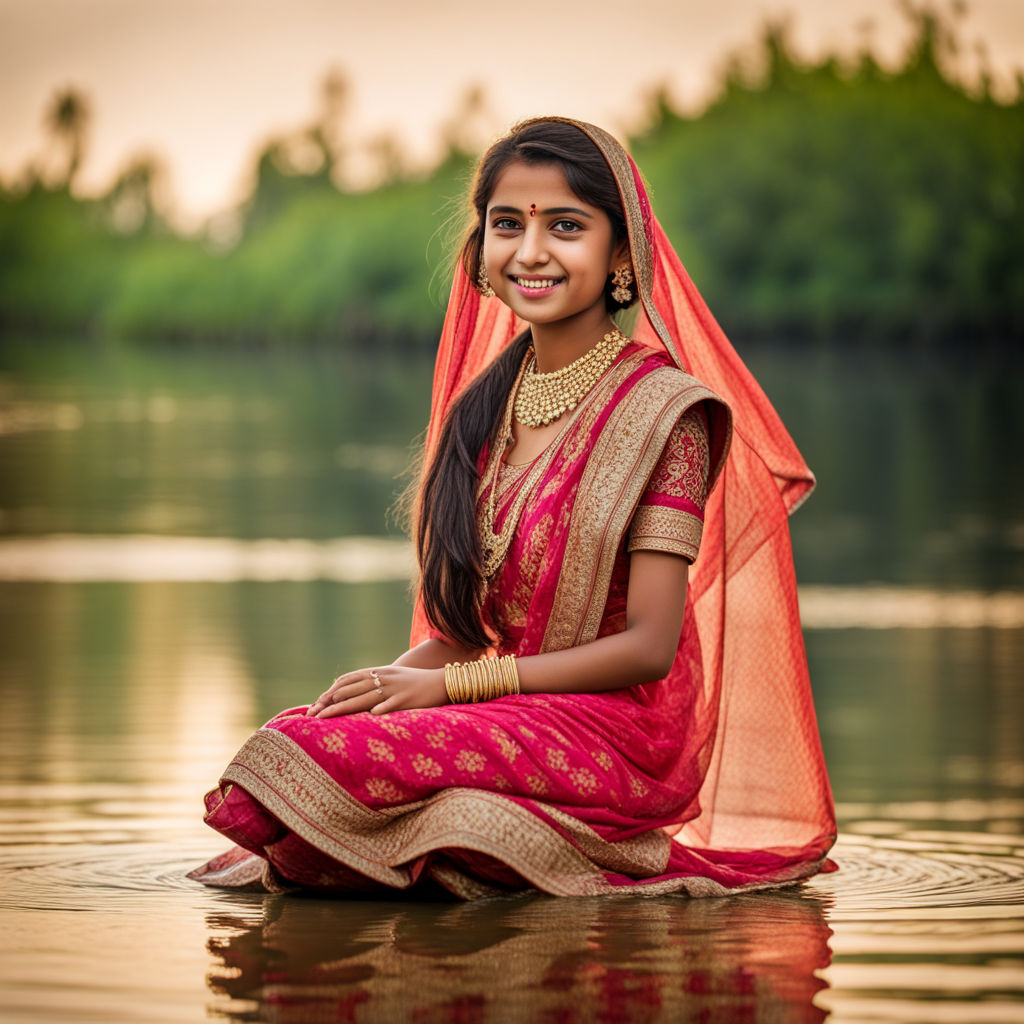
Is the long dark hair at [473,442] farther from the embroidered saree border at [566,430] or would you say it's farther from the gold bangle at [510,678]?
the gold bangle at [510,678]

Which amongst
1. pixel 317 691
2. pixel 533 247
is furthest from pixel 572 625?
pixel 317 691

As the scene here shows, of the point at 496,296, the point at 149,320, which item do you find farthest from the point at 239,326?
the point at 496,296

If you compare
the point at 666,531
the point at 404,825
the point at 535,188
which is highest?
the point at 535,188

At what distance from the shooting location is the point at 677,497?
10.6 ft

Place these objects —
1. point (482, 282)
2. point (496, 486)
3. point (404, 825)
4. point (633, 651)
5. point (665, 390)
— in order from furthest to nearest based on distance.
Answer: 1. point (482, 282)
2. point (496, 486)
3. point (665, 390)
4. point (633, 651)
5. point (404, 825)

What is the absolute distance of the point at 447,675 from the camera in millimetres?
3176

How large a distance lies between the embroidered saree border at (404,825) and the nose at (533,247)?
3.00 ft

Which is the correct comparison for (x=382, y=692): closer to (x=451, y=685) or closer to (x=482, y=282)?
(x=451, y=685)

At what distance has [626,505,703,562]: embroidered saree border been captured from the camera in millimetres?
3184

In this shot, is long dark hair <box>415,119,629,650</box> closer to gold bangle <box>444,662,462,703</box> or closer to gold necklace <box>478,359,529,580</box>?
gold necklace <box>478,359,529,580</box>

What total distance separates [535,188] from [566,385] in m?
0.35

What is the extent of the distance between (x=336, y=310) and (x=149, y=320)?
11862 mm

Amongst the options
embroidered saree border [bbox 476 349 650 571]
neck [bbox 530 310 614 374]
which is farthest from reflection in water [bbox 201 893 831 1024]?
neck [bbox 530 310 614 374]

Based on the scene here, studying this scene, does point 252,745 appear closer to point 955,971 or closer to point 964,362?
point 955,971
